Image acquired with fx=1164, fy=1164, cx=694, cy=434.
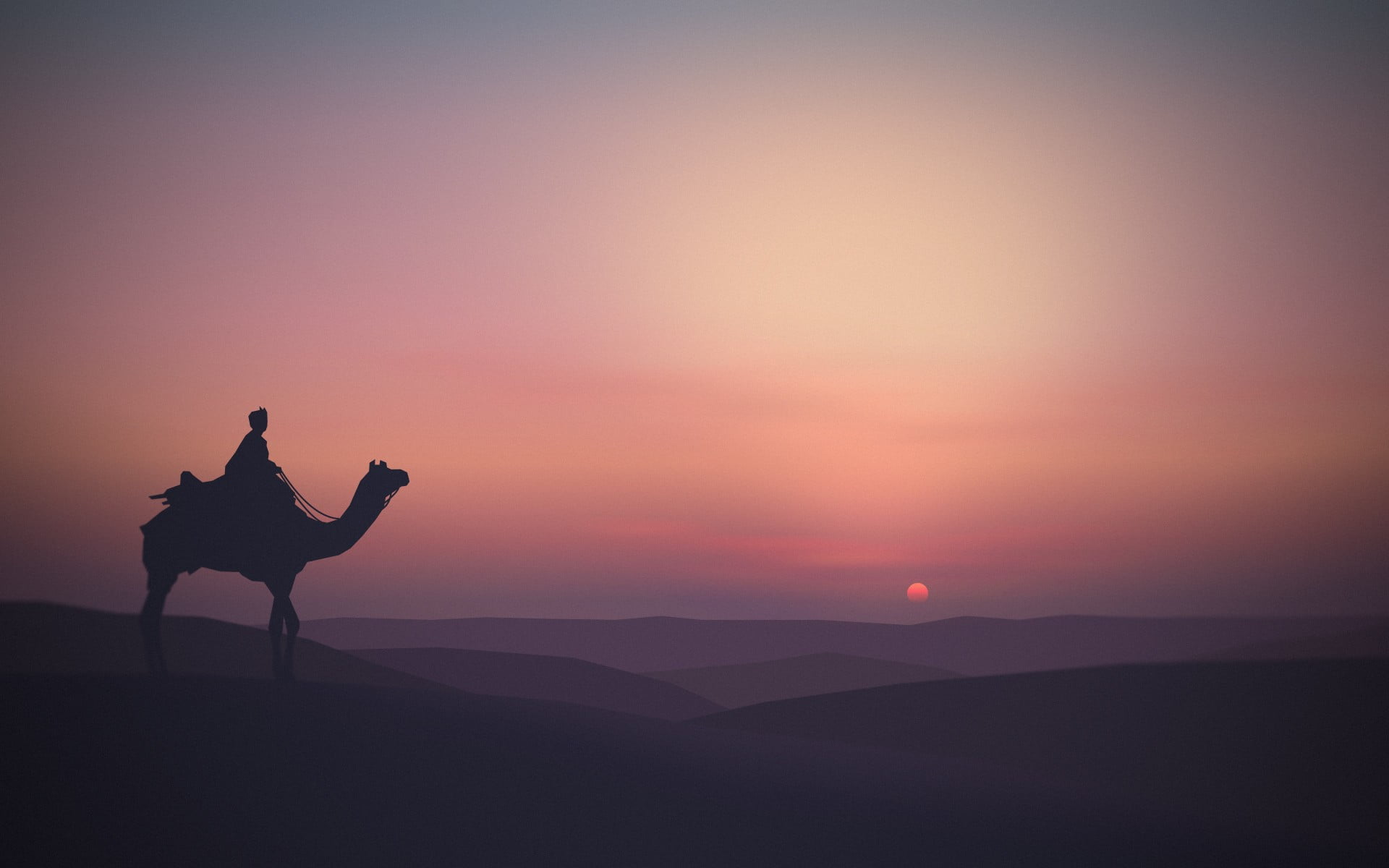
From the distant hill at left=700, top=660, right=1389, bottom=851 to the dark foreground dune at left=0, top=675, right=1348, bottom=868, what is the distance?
562cm

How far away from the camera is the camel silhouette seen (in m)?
18.0

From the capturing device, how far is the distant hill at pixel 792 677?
100438 millimetres

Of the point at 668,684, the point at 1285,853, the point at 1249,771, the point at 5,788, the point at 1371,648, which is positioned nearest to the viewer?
the point at 5,788

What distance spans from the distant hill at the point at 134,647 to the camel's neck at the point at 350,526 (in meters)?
15.9

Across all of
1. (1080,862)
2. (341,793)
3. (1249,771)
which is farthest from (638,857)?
(1249,771)

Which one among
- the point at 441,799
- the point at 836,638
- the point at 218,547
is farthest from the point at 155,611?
the point at 836,638

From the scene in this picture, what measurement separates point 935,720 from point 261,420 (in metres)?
18.9

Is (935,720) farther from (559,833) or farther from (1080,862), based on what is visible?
(559,833)

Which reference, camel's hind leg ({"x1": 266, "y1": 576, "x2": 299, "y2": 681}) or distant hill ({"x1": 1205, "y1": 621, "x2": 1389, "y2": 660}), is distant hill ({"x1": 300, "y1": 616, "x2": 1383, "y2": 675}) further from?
camel's hind leg ({"x1": 266, "y1": 576, "x2": 299, "y2": 681})

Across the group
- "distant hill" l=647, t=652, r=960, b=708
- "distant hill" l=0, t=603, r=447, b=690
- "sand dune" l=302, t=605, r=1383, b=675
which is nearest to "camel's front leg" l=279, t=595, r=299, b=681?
"distant hill" l=0, t=603, r=447, b=690

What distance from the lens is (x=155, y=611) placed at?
59.2 feet

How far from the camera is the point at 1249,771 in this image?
2447 cm

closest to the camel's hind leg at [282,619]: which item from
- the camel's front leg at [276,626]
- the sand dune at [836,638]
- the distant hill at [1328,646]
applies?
the camel's front leg at [276,626]

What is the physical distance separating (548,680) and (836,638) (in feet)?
294
